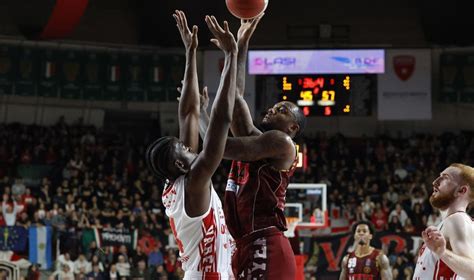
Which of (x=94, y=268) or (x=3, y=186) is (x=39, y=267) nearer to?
(x=94, y=268)

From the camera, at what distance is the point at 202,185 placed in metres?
4.49

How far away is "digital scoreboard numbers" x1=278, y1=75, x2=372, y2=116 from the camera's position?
17172mm

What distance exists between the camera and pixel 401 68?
2066cm

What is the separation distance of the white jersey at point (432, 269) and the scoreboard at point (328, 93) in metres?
12.2

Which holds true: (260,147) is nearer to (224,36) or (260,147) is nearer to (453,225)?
(224,36)

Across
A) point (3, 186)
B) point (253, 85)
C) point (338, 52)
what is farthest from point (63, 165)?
point (338, 52)

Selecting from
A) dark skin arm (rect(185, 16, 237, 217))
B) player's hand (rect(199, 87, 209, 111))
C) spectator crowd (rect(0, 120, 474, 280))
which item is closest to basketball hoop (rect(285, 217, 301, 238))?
spectator crowd (rect(0, 120, 474, 280))

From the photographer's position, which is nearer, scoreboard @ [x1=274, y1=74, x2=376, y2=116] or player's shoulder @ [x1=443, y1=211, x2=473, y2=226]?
player's shoulder @ [x1=443, y1=211, x2=473, y2=226]

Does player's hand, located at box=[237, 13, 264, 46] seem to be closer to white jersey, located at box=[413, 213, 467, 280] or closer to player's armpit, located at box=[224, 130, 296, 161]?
player's armpit, located at box=[224, 130, 296, 161]

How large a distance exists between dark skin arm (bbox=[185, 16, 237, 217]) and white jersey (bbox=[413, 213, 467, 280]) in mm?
1383

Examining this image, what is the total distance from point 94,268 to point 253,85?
254 inches

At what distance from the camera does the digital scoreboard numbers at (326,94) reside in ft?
56.3

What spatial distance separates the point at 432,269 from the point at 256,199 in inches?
46.4

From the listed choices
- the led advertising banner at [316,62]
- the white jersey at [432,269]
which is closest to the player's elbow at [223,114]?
the white jersey at [432,269]
